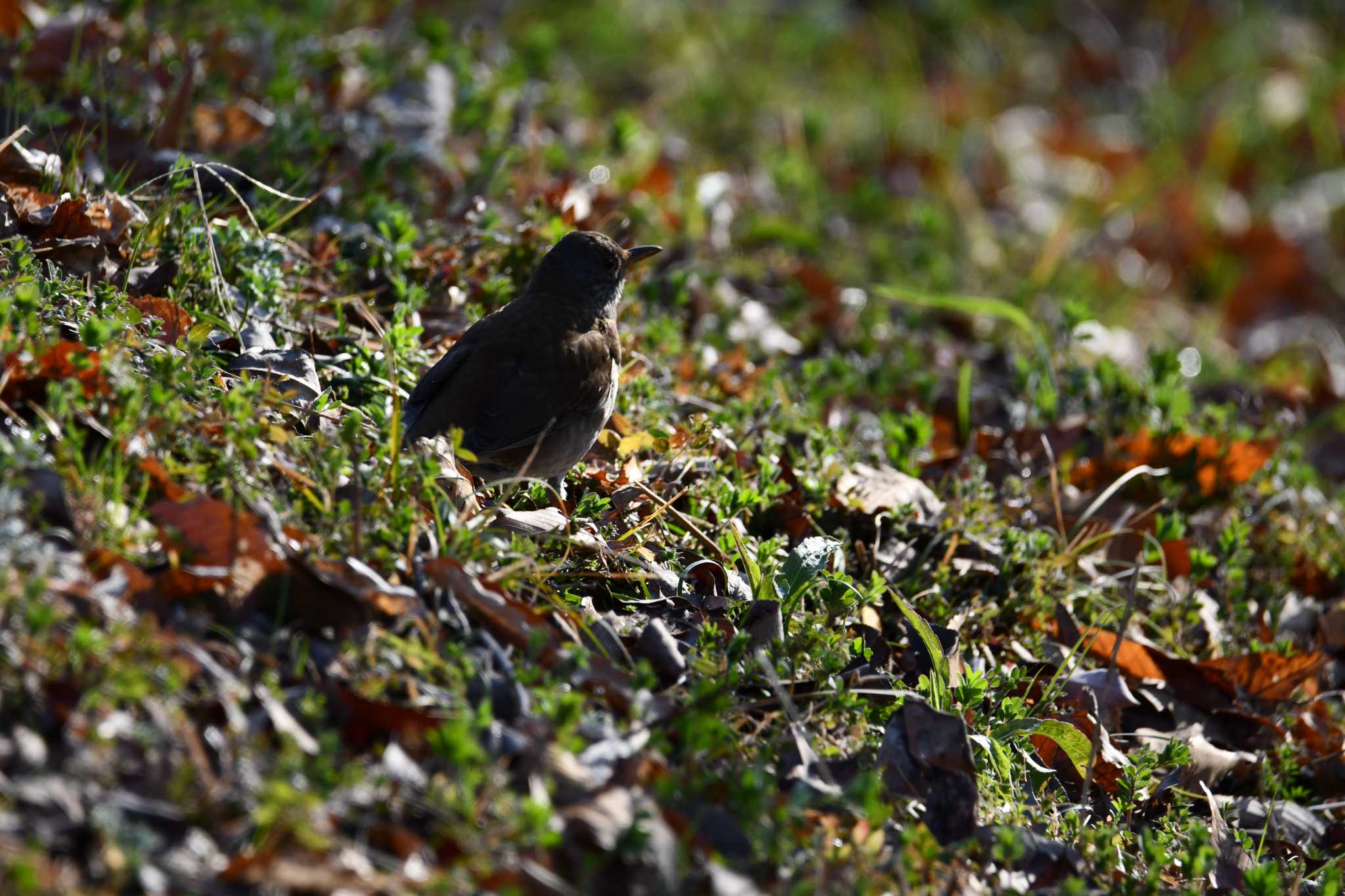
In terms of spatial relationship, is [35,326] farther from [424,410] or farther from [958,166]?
[958,166]

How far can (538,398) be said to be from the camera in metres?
4.05

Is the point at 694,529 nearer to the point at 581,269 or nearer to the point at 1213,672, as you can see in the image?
the point at 581,269

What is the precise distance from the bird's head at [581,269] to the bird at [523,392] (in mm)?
A: 85

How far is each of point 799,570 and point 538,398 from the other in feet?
3.41

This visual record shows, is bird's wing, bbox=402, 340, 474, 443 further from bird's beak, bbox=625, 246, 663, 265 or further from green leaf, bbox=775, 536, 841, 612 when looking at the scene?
green leaf, bbox=775, 536, 841, 612

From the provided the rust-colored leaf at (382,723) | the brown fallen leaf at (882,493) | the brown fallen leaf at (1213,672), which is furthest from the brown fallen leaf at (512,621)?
the brown fallen leaf at (1213,672)

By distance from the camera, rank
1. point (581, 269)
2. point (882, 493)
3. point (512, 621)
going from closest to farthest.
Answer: point (512, 621) < point (882, 493) < point (581, 269)

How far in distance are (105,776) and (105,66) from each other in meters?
3.93

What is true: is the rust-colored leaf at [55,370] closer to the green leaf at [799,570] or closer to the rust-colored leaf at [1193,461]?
the green leaf at [799,570]

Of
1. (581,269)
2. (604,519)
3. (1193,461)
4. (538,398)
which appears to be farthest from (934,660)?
(1193,461)

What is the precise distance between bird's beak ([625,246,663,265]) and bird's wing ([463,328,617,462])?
580 mm

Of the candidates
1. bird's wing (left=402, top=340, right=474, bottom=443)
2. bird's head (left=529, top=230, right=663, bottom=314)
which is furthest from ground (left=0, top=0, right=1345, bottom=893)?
bird's head (left=529, top=230, right=663, bottom=314)

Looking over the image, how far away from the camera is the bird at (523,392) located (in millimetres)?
3947

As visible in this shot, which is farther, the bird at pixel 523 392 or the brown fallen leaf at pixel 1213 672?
the brown fallen leaf at pixel 1213 672
